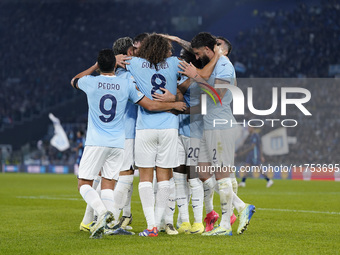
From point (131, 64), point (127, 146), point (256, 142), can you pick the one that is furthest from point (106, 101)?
point (256, 142)

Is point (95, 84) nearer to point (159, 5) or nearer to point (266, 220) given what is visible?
point (266, 220)

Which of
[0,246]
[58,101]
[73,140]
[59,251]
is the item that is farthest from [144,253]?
[58,101]

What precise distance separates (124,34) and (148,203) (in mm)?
40074

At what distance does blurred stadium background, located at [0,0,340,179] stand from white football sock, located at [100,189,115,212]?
23.3 m

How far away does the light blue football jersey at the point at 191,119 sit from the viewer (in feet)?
24.2

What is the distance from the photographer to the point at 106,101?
685 cm

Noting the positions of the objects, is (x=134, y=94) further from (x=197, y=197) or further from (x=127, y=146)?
(x=197, y=197)

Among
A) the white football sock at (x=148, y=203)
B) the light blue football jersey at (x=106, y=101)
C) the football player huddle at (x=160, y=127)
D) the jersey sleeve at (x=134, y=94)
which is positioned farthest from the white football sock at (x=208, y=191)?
the jersey sleeve at (x=134, y=94)

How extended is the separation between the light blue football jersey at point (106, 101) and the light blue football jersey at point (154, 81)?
0.51 ft

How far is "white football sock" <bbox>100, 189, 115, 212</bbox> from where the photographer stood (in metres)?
6.97

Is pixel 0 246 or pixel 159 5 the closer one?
pixel 0 246

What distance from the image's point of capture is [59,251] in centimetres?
579

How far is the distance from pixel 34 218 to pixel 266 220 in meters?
3.83

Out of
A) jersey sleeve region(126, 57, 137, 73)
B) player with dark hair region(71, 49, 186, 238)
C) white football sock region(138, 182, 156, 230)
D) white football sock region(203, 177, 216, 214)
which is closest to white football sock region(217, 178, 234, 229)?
white football sock region(203, 177, 216, 214)
